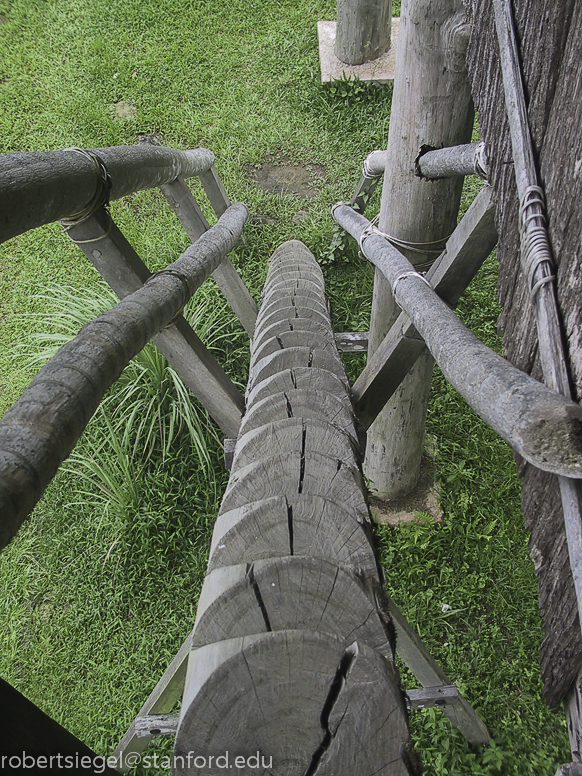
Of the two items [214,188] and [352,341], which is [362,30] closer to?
[214,188]

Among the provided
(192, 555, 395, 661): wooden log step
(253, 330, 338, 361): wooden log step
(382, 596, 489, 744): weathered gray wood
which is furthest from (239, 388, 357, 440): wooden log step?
(382, 596, 489, 744): weathered gray wood

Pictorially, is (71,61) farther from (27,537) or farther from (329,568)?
(329,568)

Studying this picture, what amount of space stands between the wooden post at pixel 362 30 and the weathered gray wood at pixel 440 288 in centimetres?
382

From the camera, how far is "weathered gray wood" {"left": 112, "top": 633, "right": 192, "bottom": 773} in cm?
193

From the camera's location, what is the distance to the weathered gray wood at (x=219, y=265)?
9.48 ft

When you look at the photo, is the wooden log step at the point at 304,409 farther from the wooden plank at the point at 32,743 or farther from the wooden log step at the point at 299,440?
the wooden plank at the point at 32,743

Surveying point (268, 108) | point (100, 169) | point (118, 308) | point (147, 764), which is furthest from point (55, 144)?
point (147, 764)

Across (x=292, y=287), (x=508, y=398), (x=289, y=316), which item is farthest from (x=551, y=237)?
(x=292, y=287)

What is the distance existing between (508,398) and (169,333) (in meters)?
1.29

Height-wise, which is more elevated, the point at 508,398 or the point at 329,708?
the point at 508,398

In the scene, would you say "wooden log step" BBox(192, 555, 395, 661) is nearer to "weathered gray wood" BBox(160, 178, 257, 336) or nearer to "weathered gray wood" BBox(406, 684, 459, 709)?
"weathered gray wood" BBox(406, 684, 459, 709)

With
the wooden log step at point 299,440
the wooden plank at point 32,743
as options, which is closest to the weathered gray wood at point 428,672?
the wooden log step at point 299,440

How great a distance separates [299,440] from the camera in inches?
44.0

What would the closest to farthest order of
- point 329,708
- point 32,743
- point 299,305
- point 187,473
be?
point 32,743, point 329,708, point 299,305, point 187,473
